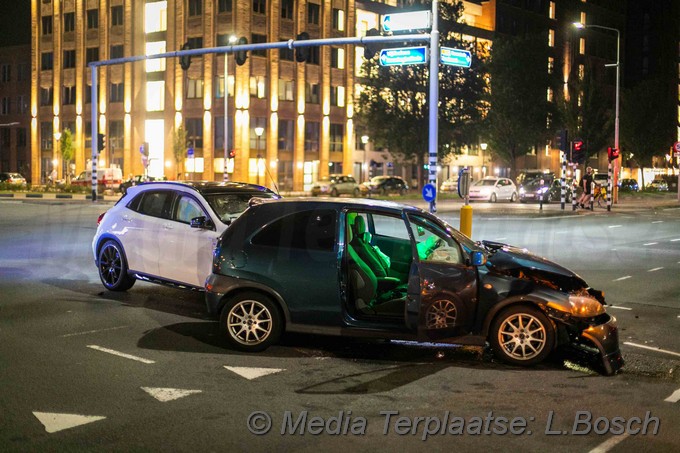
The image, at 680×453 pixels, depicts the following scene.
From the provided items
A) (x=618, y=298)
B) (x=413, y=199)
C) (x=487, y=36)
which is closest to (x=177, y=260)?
(x=618, y=298)

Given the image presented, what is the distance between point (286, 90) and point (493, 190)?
89.2 feet

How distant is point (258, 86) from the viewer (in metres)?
67.9

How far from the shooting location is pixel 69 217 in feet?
93.0

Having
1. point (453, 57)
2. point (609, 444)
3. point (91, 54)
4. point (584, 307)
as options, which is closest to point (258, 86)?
point (91, 54)

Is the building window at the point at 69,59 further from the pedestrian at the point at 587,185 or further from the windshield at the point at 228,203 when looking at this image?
the windshield at the point at 228,203

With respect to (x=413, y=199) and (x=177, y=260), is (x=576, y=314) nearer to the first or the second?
(x=177, y=260)

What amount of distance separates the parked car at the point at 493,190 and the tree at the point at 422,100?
8025 millimetres

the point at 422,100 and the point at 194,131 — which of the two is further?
the point at 194,131

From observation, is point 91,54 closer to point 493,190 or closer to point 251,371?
point 493,190

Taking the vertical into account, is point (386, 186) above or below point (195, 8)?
below

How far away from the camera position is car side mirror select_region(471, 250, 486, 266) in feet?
24.7

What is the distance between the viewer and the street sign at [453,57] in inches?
800

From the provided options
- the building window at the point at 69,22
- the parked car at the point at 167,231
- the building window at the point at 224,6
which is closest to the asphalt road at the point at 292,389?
the parked car at the point at 167,231

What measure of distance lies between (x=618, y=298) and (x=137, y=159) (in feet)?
215
